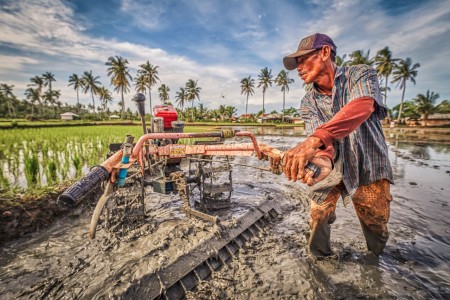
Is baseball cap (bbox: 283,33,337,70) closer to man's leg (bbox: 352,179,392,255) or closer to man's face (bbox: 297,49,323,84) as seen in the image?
man's face (bbox: 297,49,323,84)

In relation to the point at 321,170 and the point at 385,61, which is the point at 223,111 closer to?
the point at 385,61

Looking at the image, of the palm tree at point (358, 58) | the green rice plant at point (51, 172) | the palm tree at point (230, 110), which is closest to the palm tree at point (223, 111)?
the palm tree at point (230, 110)

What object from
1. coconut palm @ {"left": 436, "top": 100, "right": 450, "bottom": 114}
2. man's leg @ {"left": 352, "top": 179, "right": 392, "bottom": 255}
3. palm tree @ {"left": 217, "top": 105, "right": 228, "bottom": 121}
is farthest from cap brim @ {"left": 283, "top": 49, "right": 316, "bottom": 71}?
palm tree @ {"left": 217, "top": 105, "right": 228, "bottom": 121}

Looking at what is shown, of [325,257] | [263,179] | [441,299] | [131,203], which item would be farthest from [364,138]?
[263,179]

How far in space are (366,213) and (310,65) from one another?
1.79 meters

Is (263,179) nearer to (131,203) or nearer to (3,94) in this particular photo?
(131,203)

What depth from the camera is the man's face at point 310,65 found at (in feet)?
5.85

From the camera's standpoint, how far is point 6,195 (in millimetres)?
4137

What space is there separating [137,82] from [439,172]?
56.1m

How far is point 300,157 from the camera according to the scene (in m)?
1.08

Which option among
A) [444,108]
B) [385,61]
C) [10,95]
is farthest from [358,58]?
[10,95]

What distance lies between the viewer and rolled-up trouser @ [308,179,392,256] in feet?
7.39

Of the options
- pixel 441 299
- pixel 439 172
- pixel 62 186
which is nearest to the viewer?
pixel 441 299

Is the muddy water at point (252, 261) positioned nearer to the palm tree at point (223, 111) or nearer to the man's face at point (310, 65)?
the man's face at point (310, 65)
